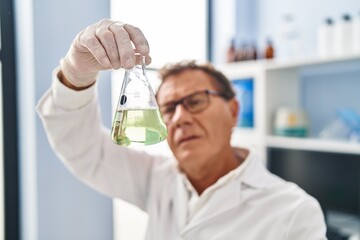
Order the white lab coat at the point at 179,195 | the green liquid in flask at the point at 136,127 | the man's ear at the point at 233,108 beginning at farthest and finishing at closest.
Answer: the man's ear at the point at 233,108 → the white lab coat at the point at 179,195 → the green liquid in flask at the point at 136,127

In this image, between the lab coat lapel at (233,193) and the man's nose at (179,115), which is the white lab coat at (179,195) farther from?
the man's nose at (179,115)

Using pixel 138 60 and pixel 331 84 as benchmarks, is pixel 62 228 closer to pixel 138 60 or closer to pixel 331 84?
pixel 138 60

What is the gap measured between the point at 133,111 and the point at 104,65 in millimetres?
86

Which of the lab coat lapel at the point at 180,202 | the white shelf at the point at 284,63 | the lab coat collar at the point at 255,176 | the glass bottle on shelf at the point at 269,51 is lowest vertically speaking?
the lab coat lapel at the point at 180,202

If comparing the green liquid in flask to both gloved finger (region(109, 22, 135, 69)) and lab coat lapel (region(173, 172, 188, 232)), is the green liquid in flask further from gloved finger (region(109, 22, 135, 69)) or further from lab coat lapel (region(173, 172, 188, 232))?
lab coat lapel (region(173, 172, 188, 232))

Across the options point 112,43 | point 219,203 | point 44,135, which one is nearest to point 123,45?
point 112,43

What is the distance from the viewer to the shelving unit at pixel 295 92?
1.78 m

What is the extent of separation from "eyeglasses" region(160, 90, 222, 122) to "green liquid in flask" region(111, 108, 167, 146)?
358mm

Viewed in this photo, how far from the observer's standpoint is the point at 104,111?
0.56 m

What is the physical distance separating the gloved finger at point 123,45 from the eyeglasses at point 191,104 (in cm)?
36

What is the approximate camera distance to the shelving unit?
1.78m

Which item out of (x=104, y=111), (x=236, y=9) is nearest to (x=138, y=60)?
(x=104, y=111)

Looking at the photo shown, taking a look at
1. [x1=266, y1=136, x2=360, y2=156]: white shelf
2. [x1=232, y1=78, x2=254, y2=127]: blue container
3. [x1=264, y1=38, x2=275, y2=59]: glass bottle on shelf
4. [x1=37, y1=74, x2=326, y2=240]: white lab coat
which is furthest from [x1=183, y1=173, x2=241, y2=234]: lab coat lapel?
[x1=264, y1=38, x2=275, y2=59]: glass bottle on shelf

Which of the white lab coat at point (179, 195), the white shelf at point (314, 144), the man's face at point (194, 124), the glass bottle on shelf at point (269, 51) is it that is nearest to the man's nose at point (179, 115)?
the man's face at point (194, 124)
